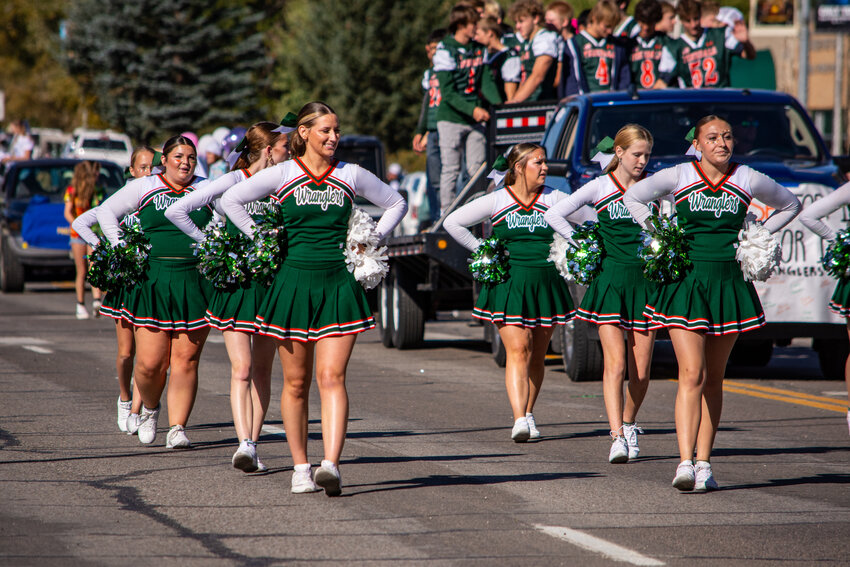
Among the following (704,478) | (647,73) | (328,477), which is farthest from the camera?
(647,73)

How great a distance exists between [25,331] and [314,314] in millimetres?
10761

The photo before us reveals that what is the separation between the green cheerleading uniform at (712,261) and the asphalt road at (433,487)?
0.89 meters

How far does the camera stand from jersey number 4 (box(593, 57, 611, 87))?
14.8 m

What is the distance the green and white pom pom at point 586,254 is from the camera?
882 cm

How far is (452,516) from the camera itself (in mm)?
Answer: 6738

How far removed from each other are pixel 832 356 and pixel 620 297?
501cm

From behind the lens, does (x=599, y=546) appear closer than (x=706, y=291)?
Yes

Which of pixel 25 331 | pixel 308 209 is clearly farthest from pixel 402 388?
pixel 25 331

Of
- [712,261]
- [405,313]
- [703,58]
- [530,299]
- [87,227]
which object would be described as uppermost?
[703,58]

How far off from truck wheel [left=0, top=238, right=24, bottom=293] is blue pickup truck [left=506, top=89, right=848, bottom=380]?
12.6 metres

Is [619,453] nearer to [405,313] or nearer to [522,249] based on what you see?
[522,249]

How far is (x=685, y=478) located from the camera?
7289 mm

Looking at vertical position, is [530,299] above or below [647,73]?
below

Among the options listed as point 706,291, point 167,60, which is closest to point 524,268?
point 706,291
